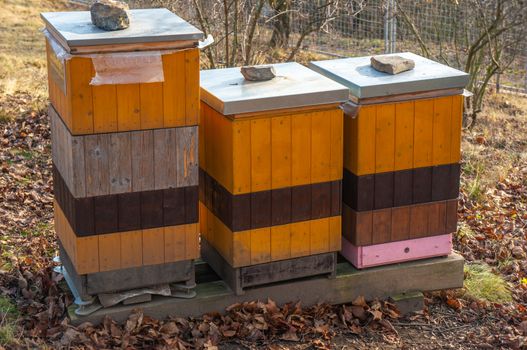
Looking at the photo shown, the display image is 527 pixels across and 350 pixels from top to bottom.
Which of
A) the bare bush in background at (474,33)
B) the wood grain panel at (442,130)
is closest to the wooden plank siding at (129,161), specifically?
the wood grain panel at (442,130)

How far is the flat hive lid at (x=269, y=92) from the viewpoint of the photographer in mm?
5172

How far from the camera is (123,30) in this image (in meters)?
5.13

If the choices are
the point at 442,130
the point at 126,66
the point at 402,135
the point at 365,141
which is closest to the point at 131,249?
the point at 126,66

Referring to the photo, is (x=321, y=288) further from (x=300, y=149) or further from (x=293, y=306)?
(x=300, y=149)

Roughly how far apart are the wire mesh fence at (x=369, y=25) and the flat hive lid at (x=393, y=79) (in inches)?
131

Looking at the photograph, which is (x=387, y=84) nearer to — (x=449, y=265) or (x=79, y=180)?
(x=449, y=265)

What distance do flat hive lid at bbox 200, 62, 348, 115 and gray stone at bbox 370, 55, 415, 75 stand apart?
44 centimetres

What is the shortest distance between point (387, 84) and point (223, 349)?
1.95m

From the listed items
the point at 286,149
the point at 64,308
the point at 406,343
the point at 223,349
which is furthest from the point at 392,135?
the point at 64,308

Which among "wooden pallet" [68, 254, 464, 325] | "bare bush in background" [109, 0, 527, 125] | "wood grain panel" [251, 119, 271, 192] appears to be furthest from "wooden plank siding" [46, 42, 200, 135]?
"bare bush in background" [109, 0, 527, 125]

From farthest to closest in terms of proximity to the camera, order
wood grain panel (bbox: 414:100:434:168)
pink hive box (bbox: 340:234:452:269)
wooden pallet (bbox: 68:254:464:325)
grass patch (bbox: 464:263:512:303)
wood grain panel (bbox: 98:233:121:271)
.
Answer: grass patch (bbox: 464:263:512:303) → pink hive box (bbox: 340:234:452:269) → wood grain panel (bbox: 414:100:434:168) → wooden pallet (bbox: 68:254:464:325) → wood grain panel (bbox: 98:233:121:271)

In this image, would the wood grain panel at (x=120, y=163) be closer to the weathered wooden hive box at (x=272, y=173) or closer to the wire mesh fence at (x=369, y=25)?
the weathered wooden hive box at (x=272, y=173)

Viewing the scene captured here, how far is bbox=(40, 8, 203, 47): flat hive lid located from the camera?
490 centimetres

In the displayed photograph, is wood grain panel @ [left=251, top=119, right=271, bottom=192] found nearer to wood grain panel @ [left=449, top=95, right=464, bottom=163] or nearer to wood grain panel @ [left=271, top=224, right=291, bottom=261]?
wood grain panel @ [left=271, top=224, right=291, bottom=261]
